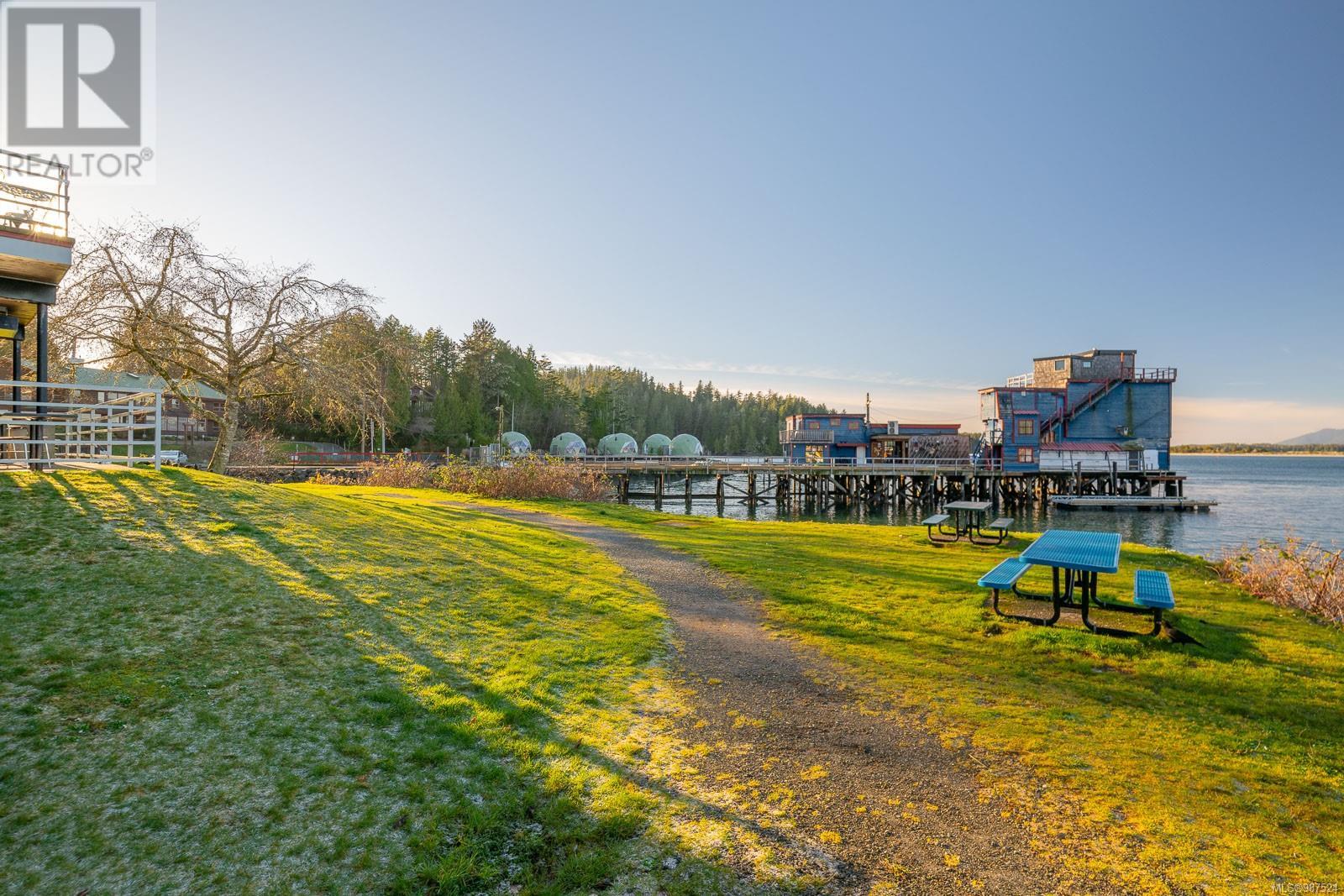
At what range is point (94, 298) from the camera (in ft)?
51.1

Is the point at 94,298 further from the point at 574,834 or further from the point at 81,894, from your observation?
the point at 574,834

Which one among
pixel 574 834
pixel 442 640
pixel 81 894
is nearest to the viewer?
pixel 81 894

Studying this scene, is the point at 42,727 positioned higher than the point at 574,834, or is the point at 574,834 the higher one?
the point at 42,727

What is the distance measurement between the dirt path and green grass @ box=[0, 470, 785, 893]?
0.55 m

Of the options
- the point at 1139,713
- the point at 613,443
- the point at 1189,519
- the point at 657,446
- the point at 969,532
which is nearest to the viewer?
the point at 1139,713

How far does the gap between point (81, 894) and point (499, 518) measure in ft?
42.2

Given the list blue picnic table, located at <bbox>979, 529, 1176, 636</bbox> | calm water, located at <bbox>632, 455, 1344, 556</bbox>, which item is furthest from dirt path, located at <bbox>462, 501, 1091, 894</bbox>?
calm water, located at <bbox>632, 455, 1344, 556</bbox>

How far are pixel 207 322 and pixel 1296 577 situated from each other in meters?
24.2

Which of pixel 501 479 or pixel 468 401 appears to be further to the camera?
Answer: pixel 468 401

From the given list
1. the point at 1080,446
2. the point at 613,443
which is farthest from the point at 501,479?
the point at 613,443

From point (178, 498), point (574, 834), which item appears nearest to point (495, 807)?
point (574, 834)

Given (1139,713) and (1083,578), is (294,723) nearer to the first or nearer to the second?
(1139,713)

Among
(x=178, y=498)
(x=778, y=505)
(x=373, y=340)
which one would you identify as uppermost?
(x=373, y=340)

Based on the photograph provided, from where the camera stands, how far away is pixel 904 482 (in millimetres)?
43844
